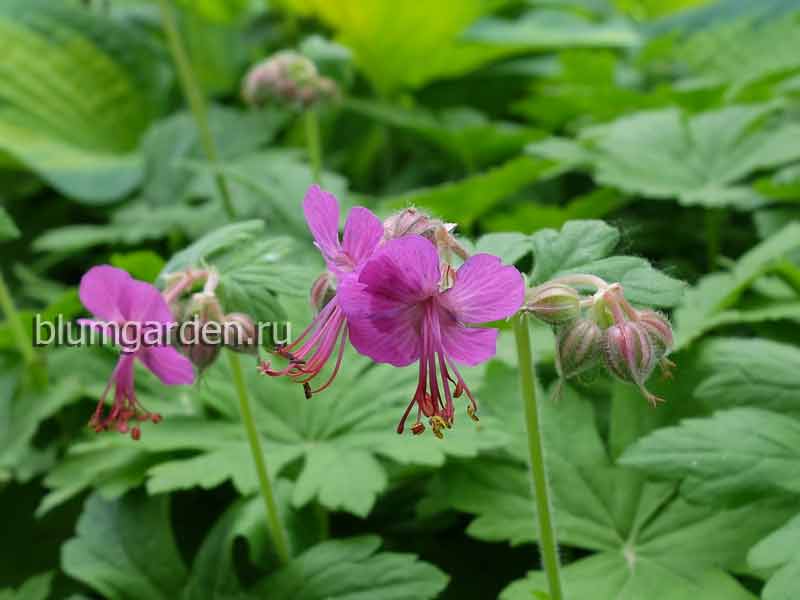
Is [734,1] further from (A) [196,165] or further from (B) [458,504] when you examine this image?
(B) [458,504]

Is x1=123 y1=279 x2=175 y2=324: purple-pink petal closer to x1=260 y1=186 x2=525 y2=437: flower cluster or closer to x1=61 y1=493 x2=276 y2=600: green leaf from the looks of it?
x1=260 y1=186 x2=525 y2=437: flower cluster

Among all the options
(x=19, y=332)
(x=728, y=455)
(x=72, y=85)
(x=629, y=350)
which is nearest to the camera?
(x=629, y=350)

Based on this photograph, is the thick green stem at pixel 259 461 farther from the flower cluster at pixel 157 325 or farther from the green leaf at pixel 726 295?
the green leaf at pixel 726 295

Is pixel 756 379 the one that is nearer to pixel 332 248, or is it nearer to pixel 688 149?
pixel 332 248

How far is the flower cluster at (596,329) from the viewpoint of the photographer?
0.95 metres

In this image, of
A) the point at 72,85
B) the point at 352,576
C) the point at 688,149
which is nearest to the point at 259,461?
the point at 352,576

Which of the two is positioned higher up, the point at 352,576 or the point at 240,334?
the point at 240,334

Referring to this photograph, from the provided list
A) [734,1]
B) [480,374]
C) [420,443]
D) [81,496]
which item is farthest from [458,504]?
[734,1]

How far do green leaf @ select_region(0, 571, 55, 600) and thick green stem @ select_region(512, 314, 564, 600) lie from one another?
83 centimetres

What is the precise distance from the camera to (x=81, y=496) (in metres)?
1.79

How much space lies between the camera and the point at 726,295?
5.39 feet

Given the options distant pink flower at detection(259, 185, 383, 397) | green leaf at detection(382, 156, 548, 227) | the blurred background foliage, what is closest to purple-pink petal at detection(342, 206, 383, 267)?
distant pink flower at detection(259, 185, 383, 397)

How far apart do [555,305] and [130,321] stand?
20.6 inches

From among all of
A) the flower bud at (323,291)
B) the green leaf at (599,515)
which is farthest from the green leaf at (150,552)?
the flower bud at (323,291)
